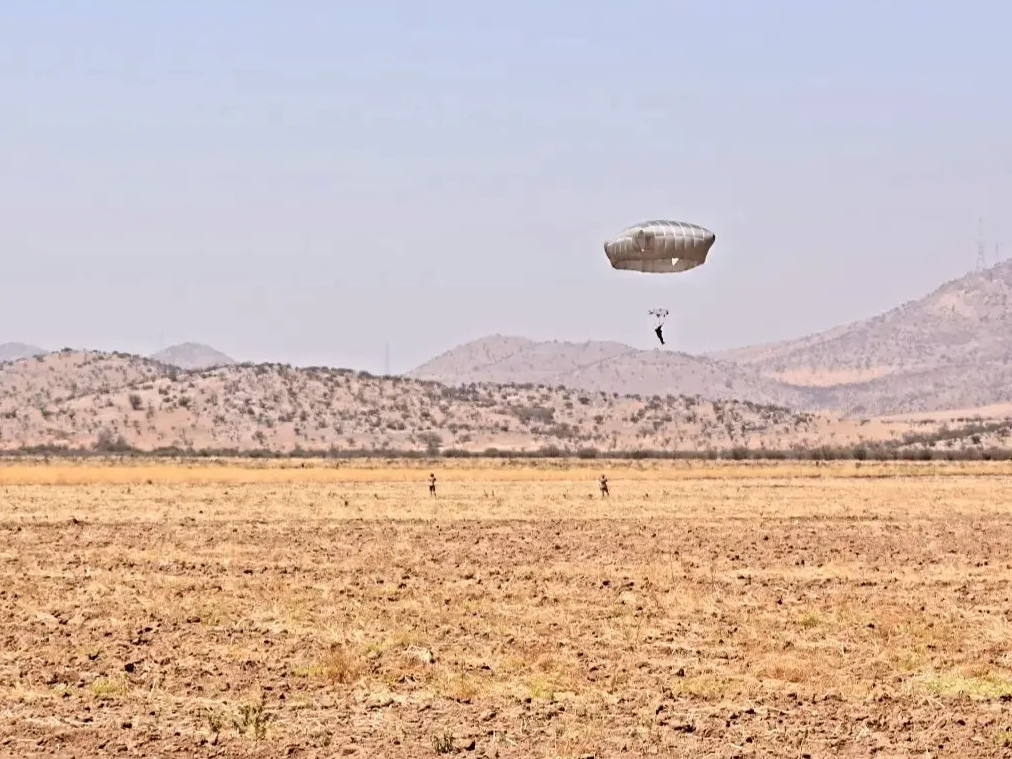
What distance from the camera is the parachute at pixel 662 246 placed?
1460 inches

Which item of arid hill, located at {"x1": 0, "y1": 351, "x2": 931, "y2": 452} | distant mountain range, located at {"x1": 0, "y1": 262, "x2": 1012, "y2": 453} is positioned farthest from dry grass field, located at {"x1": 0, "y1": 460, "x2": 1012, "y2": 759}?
Result: arid hill, located at {"x1": 0, "y1": 351, "x2": 931, "y2": 452}

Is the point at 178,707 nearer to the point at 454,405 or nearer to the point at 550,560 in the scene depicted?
the point at 550,560

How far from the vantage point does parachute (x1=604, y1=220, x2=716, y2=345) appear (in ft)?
122

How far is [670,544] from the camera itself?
30.1 meters

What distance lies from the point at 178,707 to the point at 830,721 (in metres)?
6.41

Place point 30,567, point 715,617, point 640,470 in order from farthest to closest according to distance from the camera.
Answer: point 640,470 → point 30,567 → point 715,617

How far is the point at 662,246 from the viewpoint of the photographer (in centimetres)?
3712

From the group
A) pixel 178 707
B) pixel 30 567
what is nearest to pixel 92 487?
pixel 30 567

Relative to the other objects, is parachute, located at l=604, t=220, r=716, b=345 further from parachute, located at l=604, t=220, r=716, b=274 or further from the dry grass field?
the dry grass field

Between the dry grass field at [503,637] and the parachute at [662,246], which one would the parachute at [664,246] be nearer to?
the parachute at [662,246]

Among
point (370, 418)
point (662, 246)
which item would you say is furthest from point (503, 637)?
point (370, 418)

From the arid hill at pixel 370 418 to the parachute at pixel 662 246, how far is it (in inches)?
3183

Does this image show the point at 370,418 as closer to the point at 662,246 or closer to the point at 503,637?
the point at 662,246

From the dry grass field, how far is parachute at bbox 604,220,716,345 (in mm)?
6916
